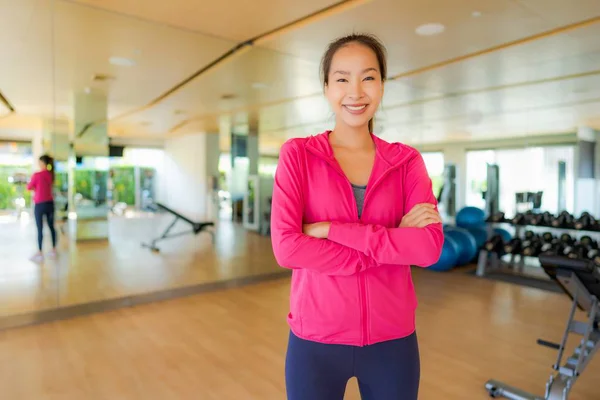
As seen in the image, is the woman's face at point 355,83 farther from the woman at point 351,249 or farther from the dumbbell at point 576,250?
the dumbbell at point 576,250

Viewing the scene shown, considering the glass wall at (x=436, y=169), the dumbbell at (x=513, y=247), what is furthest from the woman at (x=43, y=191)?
the glass wall at (x=436, y=169)

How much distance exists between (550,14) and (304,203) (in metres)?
3.16

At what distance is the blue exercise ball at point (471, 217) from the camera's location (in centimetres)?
602

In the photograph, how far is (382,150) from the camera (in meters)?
0.95

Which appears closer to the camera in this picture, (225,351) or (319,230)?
(319,230)

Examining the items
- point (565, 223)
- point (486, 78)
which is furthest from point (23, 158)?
point (565, 223)

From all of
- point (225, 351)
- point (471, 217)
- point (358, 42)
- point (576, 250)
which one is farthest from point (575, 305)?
point (471, 217)

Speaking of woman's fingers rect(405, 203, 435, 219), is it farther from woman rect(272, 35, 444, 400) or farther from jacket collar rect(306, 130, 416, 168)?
jacket collar rect(306, 130, 416, 168)

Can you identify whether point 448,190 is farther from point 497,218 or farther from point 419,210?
point 419,210

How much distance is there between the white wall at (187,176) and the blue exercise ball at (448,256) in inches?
111

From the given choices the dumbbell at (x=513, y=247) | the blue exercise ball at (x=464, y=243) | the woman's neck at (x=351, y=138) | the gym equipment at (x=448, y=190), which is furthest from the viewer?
the gym equipment at (x=448, y=190)

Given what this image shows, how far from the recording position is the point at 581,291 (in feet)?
6.08

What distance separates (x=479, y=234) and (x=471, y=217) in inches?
13.3

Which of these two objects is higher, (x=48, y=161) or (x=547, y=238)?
(x=48, y=161)
